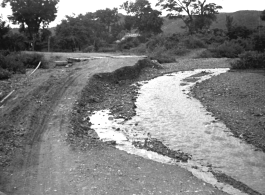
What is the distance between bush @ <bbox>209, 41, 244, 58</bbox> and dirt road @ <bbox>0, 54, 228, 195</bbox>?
67.5 ft

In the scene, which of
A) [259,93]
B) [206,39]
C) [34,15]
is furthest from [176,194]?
[34,15]

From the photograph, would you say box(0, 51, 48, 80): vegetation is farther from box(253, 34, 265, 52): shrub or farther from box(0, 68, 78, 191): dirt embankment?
box(253, 34, 265, 52): shrub

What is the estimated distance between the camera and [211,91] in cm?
1378

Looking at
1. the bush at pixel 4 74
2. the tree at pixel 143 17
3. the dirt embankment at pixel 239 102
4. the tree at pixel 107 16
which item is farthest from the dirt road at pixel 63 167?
the tree at pixel 107 16

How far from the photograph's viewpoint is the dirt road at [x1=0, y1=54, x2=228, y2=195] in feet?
18.3

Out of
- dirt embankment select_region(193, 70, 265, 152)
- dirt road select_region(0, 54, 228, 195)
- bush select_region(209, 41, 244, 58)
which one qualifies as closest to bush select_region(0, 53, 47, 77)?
dirt road select_region(0, 54, 228, 195)

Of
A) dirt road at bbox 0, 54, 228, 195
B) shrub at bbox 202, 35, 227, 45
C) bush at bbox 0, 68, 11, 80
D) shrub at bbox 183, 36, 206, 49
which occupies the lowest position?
dirt road at bbox 0, 54, 228, 195

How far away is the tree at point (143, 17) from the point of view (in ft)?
152

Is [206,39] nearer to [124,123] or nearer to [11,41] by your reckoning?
[11,41]

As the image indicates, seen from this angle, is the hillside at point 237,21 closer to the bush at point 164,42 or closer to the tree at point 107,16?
the tree at point 107,16

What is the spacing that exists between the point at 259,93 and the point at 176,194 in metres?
8.50

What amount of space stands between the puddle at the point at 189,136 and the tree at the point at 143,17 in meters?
34.2

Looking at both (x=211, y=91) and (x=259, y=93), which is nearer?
(x=259, y=93)

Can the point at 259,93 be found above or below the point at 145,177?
above
